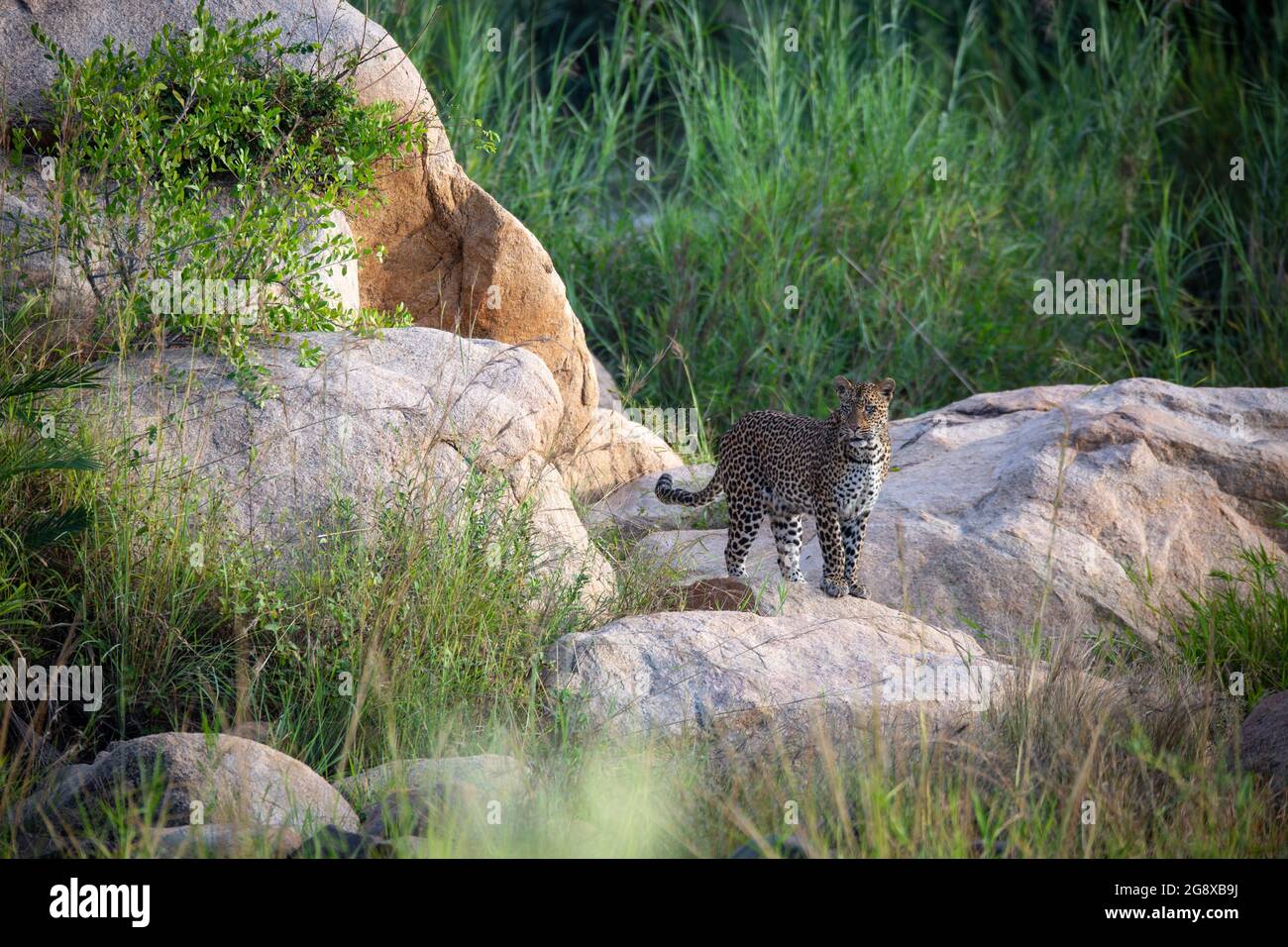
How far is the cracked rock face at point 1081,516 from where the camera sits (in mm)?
6562

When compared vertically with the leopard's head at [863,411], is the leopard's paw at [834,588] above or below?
below

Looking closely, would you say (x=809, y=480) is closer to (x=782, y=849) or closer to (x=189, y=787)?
(x=782, y=849)

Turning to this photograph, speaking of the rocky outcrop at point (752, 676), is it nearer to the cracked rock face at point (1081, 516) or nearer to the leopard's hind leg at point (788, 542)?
the cracked rock face at point (1081, 516)

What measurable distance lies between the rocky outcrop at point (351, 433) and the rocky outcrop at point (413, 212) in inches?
19.6

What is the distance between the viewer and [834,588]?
630 centimetres

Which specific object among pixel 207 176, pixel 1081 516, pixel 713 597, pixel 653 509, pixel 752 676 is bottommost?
pixel 752 676

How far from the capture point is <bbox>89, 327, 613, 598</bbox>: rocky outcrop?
17.7 ft

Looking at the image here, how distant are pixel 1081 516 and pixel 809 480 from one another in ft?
4.85

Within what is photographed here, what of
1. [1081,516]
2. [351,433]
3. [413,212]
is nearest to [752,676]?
[351,433]

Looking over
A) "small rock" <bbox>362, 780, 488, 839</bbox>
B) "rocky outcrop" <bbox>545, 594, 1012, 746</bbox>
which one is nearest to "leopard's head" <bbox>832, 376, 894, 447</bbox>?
"rocky outcrop" <bbox>545, 594, 1012, 746</bbox>

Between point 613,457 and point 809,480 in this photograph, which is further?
point 613,457

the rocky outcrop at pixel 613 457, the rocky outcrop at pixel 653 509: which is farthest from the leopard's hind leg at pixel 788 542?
the rocky outcrop at pixel 613 457

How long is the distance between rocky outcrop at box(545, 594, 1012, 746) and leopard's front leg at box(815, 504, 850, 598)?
2.05 ft

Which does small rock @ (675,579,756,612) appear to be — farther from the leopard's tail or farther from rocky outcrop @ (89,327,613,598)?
the leopard's tail
